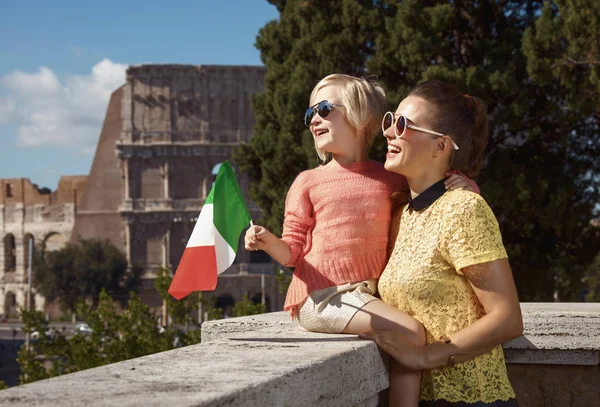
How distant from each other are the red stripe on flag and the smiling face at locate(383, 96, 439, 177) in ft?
1.84

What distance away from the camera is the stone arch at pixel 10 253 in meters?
50.1

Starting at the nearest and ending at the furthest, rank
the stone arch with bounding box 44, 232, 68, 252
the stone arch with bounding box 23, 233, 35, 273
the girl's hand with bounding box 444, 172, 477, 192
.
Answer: the girl's hand with bounding box 444, 172, 477, 192 < the stone arch with bounding box 44, 232, 68, 252 < the stone arch with bounding box 23, 233, 35, 273

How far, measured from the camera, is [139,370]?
2047 mm

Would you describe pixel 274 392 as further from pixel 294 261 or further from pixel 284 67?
pixel 284 67

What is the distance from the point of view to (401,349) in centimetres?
250

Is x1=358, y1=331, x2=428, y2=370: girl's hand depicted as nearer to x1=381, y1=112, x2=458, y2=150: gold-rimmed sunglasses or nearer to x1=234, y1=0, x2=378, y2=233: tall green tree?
x1=381, y1=112, x2=458, y2=150: gold-rimmed sunglasses

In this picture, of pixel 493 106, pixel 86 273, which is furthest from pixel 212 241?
pixel 86 273

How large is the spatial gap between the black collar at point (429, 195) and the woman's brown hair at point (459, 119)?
9 centimetres

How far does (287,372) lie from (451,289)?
634mm

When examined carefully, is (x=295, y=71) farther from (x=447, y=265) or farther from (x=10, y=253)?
(x=10, y=253)

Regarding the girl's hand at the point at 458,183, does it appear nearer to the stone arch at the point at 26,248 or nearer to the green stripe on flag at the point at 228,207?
the green stripe on flag at the point at 228,207

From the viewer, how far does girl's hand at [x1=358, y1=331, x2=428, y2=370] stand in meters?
2.45

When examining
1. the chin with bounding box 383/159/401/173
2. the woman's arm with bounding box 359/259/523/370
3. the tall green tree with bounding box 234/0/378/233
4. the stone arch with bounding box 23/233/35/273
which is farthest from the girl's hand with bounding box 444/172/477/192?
the stone arch with bounding box 23/233/35/273

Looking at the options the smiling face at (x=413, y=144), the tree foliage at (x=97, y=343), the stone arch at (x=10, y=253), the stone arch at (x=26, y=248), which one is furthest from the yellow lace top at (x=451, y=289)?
the stone arch at (x=10, y=253)
